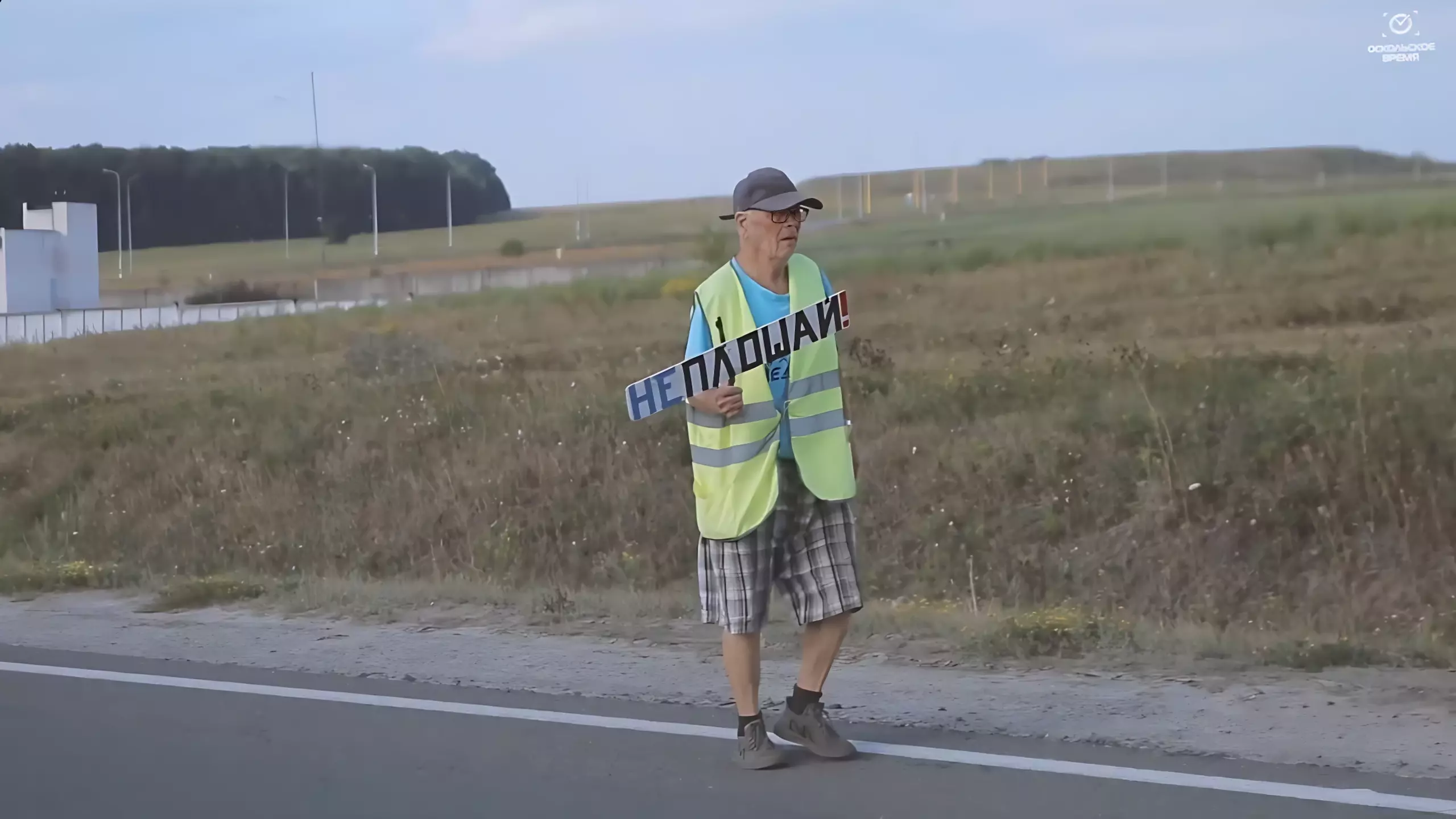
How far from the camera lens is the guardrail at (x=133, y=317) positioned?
20.2 metres

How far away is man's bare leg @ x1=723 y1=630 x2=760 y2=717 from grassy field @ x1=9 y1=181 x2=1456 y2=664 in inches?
80.3

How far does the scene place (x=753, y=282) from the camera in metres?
5.08

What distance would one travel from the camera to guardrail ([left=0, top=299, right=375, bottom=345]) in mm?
20219

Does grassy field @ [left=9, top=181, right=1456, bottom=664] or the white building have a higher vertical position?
the white building

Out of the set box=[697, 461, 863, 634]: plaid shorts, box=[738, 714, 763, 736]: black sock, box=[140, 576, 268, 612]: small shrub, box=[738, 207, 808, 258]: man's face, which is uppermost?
box=[738, 207, 808, 258]: man's face

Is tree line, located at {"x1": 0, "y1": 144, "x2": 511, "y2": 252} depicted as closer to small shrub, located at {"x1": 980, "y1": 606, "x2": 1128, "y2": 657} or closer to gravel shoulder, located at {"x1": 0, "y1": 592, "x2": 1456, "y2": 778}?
gravel shoulder, located at {"x1": 0, "y1": 592, "x2": 1456, "y2": 778}

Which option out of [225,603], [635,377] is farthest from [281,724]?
[635,377]

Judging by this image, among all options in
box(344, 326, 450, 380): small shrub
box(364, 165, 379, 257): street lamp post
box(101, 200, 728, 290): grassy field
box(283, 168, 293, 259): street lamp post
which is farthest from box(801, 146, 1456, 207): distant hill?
box(283, 168, 293, 259): street lamp post

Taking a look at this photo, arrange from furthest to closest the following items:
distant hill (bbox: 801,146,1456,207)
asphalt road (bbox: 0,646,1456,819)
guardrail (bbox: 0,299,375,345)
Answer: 1. guardrail (bbox: 0,299,375,345)
2. distant hill (bbox: 801,146,1456,207)
3. asphalt road (bbox: 0,646,1456,819)

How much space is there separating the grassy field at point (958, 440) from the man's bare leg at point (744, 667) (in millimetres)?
2040

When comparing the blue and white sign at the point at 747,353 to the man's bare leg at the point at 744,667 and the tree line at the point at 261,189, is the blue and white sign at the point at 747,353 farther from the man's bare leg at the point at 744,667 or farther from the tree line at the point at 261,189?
the tree line at the point at 261,189

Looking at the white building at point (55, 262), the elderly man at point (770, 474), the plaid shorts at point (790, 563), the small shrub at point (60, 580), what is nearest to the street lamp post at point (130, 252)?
the white building at point (55, 262)

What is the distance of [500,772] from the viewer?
5262 mm

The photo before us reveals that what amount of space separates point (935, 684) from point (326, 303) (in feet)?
49.8
